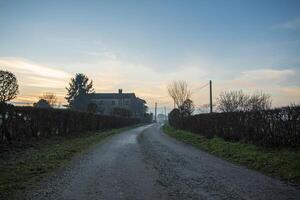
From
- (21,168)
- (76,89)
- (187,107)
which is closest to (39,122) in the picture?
(21,168)

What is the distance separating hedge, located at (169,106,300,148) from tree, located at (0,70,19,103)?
28.6 meters

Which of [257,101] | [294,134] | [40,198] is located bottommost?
[40,198]

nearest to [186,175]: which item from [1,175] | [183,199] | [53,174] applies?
[183,199]

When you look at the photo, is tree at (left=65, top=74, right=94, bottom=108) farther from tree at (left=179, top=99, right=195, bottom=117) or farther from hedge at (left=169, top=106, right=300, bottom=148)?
hedge at (left=169, top=106, right=300, bottom=148)

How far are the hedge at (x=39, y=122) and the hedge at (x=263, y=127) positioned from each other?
501 inches

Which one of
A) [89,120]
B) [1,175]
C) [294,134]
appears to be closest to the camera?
[1,175]

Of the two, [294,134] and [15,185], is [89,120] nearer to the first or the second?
[294,134]

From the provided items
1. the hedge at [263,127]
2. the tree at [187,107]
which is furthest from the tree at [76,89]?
the hedge at [263,127]

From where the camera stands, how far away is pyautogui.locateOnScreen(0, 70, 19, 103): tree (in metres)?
42.6

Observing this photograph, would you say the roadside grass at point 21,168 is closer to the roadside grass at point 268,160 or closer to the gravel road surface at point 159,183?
the gravel road surface at point 159,183

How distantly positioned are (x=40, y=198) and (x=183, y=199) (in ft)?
10.2

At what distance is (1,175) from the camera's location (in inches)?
386

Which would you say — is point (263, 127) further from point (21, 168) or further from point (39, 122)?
point (39, 122)

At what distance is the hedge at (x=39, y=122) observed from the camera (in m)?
18.5
